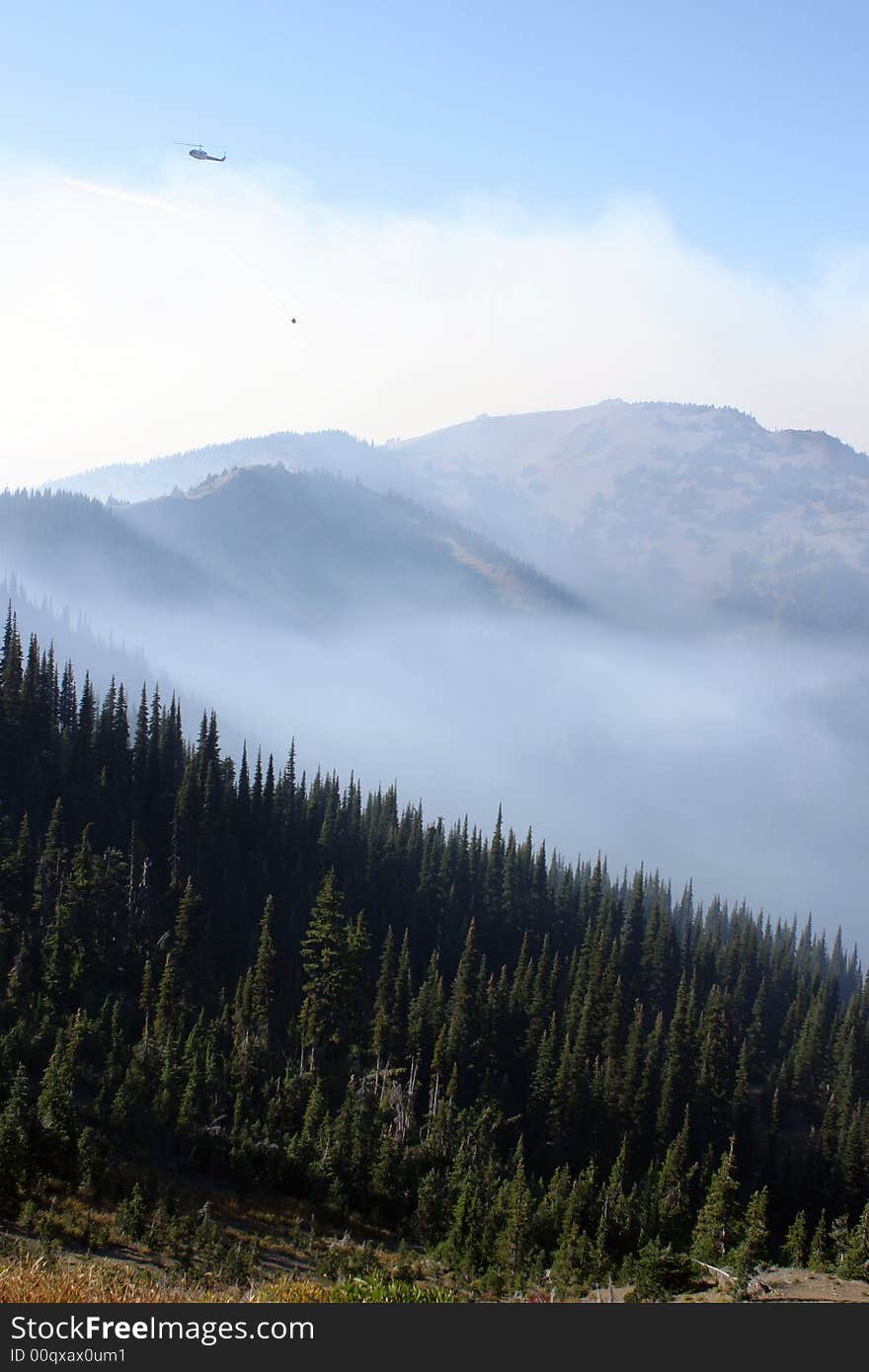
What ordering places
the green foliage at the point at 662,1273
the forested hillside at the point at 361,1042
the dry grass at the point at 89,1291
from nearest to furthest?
the dry grass at the point at 89,1291, the green foliage at the point at 662,1273, the forested hillside at the point at 361,1042

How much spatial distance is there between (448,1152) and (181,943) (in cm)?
3277

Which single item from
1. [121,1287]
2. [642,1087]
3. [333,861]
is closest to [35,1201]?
[121,1287]

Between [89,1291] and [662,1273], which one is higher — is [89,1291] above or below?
above

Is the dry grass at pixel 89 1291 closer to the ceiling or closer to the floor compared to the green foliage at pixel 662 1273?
closer to the ceiling

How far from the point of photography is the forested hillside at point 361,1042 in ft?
231

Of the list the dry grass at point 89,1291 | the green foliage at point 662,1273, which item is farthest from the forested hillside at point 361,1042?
the dry grass at point 89,1291

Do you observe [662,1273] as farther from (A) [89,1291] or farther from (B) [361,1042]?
(B) [361,1042]

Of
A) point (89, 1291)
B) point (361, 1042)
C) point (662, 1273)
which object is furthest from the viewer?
point (361, 1042)

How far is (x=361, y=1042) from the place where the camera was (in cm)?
10200

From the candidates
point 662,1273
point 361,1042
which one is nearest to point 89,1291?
point 662,1273

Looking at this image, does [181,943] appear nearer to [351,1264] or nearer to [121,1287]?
[351,1264]

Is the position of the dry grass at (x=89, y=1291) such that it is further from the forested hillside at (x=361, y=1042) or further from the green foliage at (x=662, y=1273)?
the forested hillside at (x=361, y=1042)

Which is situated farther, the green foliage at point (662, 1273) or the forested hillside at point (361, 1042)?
the forested hillside at point (361, 1042)

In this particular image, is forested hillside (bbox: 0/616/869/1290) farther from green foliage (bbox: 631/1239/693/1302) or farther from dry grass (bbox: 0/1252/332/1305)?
dry grass (bbox: 0/1252/332/1305)
